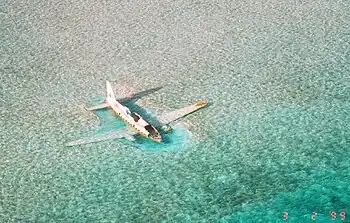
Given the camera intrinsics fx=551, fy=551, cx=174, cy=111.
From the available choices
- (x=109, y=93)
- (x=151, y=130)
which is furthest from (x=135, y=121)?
(x=109, y=93)

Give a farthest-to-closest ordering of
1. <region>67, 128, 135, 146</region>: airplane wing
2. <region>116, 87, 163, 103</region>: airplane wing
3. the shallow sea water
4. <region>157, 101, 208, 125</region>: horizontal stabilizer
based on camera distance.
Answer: <region>116, 87, 163, 103</region>: airplane wing
<region>157, 101, 208, 125</region>: horizontal stabilizer
<region>67, 128, 135, 146</region>: airplane wing
the shallow sea water

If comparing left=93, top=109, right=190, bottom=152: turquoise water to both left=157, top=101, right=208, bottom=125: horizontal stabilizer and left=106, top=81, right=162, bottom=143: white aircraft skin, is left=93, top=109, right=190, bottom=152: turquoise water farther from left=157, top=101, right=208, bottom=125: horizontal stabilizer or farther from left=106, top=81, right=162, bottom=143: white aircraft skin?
left=157, top=101, right=208, bottom=125: horizontal stabilizer

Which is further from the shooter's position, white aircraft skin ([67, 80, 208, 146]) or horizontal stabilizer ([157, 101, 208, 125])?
horizontal stabilizer ([157, 101, 208, 125])

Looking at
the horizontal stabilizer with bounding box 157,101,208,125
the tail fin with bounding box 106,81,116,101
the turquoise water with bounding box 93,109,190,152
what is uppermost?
the tail fin with bounding box 106,81,116,101

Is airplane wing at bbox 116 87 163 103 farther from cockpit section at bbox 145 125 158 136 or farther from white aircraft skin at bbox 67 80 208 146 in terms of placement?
cockpit section at bbox 145 125 158 136

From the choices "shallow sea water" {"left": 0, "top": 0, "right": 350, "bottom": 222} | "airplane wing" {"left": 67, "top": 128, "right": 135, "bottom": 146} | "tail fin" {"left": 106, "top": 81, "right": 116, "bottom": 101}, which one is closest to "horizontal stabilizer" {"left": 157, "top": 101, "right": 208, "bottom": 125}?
"shallow sea water" {"left": 0, "top": 0, "right": 350, "bottom": 222}

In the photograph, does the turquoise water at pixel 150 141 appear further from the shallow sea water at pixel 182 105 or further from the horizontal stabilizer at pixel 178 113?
the horizontal stabilizer at pixel 178 113

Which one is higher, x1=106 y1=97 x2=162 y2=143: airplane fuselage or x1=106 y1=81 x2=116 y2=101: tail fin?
x1=106 y1=81 x2=116 y2=101: tail fin

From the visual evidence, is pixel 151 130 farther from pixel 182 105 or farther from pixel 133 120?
pixel 182 105

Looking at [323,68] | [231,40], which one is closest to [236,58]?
[231,40]

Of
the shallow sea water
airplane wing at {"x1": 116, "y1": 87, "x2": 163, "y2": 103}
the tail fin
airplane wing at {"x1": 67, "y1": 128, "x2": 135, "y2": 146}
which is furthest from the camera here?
airplane wing at {"x1": 116, "y1": 87, "x2": 163, "y2": 103}
